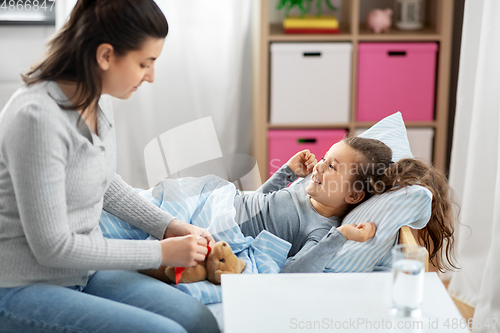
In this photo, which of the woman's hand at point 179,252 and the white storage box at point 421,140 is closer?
the woman's hand at point 179,252

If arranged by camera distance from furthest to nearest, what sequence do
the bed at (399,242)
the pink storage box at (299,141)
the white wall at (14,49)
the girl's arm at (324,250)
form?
1. the white wall at (14,49)
2. the pink storage box at (299,141)
3. the girl's arm at (324,250)
4. the bed at (399,242)

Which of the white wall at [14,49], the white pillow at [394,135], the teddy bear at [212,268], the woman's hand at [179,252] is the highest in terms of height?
the white wall at [14,49]

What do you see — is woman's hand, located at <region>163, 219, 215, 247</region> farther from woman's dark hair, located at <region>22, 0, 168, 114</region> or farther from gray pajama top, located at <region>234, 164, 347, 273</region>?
woman's dark hair, located at <region>22, 0, 168, 114</region>

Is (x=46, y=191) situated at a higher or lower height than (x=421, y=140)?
higher

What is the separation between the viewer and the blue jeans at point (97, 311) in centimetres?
101

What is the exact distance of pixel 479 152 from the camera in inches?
78.4

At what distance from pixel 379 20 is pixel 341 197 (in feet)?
4.29

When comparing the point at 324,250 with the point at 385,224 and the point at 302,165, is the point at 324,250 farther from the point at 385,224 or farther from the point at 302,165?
the point at 302,165

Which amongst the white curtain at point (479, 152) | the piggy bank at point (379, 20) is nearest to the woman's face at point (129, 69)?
the white curtain at point (479, 152)

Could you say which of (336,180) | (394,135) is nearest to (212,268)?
(336,180)

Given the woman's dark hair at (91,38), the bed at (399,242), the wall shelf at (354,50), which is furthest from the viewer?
the wall shelf at (354,50)

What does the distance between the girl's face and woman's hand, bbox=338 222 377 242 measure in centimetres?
16

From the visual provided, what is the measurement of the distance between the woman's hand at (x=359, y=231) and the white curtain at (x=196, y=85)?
4.97ft

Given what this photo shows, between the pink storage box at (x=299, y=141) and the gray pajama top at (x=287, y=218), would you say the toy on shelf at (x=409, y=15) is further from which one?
the gray pajama top at (x=287, y=218)
